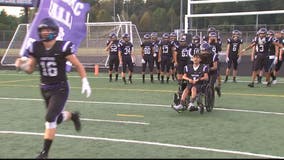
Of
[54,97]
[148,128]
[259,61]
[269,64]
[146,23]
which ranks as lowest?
[148,128]

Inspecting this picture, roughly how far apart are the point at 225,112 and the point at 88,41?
17507 mm

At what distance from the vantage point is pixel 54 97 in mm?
6691

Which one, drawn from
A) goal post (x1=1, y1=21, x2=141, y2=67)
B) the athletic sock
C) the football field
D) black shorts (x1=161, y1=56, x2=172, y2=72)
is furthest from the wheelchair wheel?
goal post (x1=1, y1=21, x2=141, y2=67)

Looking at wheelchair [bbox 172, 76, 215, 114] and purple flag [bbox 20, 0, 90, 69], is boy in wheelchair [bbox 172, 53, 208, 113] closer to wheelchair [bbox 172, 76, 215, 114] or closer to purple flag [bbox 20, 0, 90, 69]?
wheelchair [bbox 172, 76, 215, 114]

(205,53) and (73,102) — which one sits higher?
(205,53)

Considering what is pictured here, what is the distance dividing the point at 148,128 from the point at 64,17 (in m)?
2.89

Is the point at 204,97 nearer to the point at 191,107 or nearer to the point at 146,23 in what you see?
the point at 191,107

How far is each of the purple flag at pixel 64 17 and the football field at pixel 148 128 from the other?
1.71m

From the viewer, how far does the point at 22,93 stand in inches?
603

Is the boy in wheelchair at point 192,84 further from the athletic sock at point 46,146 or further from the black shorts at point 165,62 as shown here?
the black shorts at point 165,62

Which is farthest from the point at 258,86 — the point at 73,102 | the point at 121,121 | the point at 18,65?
the point at 18,65

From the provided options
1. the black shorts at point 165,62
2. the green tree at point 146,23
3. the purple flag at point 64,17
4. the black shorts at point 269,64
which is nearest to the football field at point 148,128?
the purple flag at point 64,17

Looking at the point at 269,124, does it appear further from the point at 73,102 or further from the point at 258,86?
the point at 258,86

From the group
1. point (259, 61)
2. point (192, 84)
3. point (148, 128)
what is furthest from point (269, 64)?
point (148, 128)
